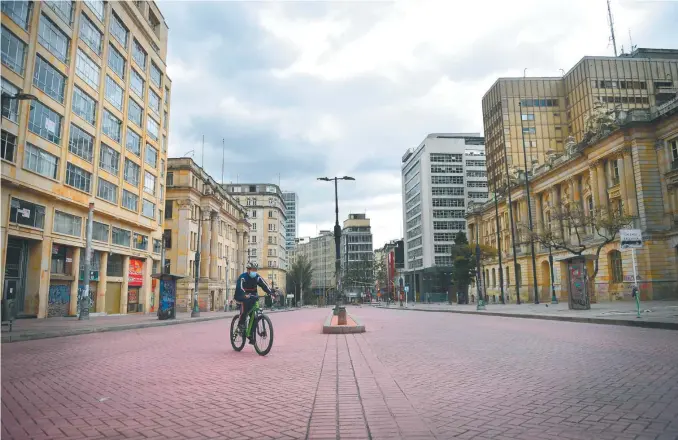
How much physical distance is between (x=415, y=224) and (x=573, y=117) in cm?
4247

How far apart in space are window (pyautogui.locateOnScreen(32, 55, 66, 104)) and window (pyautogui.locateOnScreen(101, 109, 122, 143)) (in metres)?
5.52

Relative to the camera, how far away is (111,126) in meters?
37.9

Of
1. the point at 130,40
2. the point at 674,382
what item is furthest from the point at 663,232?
the point at 130,40

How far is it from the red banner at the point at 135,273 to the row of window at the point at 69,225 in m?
1.39

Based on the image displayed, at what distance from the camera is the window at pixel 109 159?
36094mm

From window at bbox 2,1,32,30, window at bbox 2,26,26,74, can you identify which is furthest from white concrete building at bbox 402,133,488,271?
→ window at bbox 2,1,32,30

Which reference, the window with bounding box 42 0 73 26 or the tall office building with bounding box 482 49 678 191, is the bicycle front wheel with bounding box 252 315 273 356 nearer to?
the window with bounding box 42 0 73 26

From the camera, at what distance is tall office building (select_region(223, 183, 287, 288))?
10469 centimetres

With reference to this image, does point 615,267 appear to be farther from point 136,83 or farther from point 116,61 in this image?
point 116,61

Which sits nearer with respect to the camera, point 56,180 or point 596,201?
point 56,180

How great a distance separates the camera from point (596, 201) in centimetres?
4384

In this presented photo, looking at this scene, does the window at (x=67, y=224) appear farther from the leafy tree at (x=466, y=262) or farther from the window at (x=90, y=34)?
the leafy tree at (x=466, y=262)

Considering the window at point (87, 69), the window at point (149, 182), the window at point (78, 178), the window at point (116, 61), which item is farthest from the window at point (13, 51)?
the window at point (149, 182)

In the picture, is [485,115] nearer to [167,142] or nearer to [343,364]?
[167,142]
